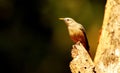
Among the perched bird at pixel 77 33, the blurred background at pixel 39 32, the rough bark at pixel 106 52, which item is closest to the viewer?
the rough bark at pixel 106 52

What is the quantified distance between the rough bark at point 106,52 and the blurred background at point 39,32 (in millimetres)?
7034

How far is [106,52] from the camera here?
7.02 meters

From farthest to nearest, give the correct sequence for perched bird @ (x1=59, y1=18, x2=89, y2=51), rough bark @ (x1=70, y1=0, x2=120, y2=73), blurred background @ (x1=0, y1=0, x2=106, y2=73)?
1. blurred background @ (x1=0, y1=0, x2=106, y2=73)
2. perched bird @ (x1=59, y1=18, x2=89, y2=51)
3. rough bark @ (x1=70, y1=0, x2=120, y2=73)

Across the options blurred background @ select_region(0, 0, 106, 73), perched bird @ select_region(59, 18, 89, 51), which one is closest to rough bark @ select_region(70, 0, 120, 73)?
perched bird @ select_region(59, 18, 89, 51)

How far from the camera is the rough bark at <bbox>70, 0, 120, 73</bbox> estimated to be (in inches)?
269

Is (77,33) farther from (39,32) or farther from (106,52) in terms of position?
(39,32)

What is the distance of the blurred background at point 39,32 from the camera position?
14.5m

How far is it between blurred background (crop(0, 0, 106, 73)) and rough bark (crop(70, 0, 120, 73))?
7.03 m

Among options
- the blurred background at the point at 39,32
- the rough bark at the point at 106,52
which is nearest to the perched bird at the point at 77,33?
the rough bark at the point at 106,52

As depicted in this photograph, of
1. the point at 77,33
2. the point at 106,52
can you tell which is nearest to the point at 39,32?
the point at 77,33

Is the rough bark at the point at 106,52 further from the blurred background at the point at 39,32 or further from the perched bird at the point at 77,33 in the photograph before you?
the blurred background at the point at 39,32

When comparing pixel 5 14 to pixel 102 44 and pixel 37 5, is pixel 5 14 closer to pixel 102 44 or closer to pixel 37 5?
pixel 37 5

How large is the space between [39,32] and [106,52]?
8.28 metres

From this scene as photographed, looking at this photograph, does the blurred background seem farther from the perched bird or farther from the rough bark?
the rough bark
